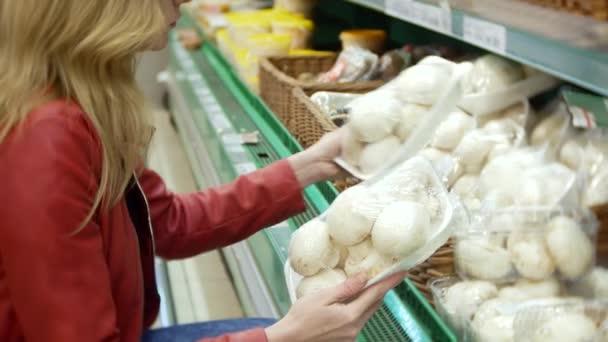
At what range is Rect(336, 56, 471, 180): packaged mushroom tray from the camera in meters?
1.38

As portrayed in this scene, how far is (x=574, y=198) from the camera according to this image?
1.39 metres

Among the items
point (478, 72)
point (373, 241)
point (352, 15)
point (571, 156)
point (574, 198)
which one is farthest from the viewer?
point (352, 15)

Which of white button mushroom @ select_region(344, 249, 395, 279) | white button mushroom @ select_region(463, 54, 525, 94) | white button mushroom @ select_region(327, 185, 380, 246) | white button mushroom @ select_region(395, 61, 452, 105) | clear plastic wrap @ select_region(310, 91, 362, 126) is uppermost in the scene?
white button mushroom @ select_region(395, 61, 452, 105)

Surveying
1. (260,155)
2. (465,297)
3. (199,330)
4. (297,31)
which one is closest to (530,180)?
(465,297)

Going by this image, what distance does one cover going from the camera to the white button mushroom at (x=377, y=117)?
4.68 ft

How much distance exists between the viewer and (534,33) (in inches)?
42.6

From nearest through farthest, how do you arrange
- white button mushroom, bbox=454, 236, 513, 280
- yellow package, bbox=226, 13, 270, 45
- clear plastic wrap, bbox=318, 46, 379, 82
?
white button mushroom, bbox=454, 236, 513, 280 → clear plastic wrap, bbox=318, 46, 379, 82 → yellow package, bbox=226, 13, 270, 45

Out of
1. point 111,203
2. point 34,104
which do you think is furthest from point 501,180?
point 34,104

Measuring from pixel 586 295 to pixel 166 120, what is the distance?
436 cm

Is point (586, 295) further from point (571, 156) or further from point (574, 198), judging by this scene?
point (571, 156)

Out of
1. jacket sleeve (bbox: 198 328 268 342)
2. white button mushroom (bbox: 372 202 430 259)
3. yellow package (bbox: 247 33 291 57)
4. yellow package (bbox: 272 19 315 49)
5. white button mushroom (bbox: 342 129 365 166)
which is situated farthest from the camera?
yellow package (bbox: 272 19 315 49)

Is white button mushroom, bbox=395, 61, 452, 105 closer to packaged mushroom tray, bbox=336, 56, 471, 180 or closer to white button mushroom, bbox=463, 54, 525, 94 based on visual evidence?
packaged mushroom tray, bbox=336, 56, 471, 180

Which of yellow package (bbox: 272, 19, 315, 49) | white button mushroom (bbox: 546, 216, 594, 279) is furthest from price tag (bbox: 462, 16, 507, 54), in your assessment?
yellow package (bbox: 272, 19, 315, 49)

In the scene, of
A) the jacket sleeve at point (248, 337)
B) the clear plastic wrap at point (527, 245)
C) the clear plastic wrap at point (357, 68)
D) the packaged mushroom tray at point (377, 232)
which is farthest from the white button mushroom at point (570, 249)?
the clear plastic wrap at point (357, 68)
